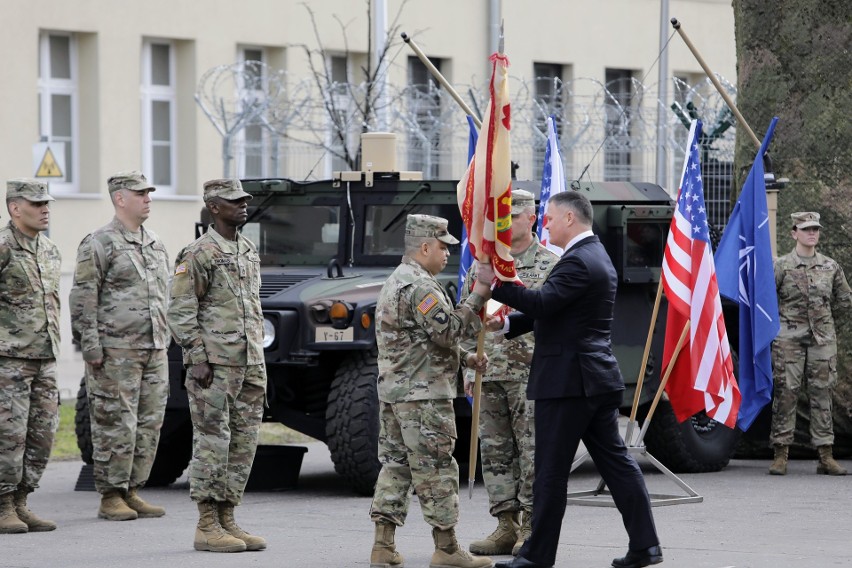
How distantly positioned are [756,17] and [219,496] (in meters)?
6.35

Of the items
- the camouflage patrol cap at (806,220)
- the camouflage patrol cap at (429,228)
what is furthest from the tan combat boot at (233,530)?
the camouflage patrol cap at (806,220)

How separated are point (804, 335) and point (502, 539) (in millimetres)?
4332

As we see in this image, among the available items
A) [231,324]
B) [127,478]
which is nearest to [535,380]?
[231,324]

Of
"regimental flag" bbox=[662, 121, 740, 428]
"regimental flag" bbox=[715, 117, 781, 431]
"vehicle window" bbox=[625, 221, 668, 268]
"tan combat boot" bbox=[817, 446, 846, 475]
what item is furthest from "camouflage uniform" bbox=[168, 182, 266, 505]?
"tan combat boot" bbox=[817, 446, 846, 475]

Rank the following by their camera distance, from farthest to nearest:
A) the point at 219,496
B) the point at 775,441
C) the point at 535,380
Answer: the point at 775,441
the point at 219,496
the point at 535,380

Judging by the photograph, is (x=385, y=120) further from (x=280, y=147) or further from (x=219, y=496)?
(x=219, y=496)

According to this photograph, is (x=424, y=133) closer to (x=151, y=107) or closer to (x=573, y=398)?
(x=151, y=107)

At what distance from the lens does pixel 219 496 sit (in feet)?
28.7

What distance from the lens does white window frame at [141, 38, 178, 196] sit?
21.9 metres

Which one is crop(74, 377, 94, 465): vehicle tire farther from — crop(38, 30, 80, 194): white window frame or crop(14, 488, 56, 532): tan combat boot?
crop(38, 30, 80, 194): white window frame

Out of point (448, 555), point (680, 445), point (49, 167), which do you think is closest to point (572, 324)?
point (448, 555)

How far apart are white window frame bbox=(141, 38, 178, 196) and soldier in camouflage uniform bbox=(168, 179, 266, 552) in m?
12.9

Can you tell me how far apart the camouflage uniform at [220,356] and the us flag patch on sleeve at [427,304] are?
1403 mm

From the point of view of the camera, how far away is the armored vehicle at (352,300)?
427 inches
